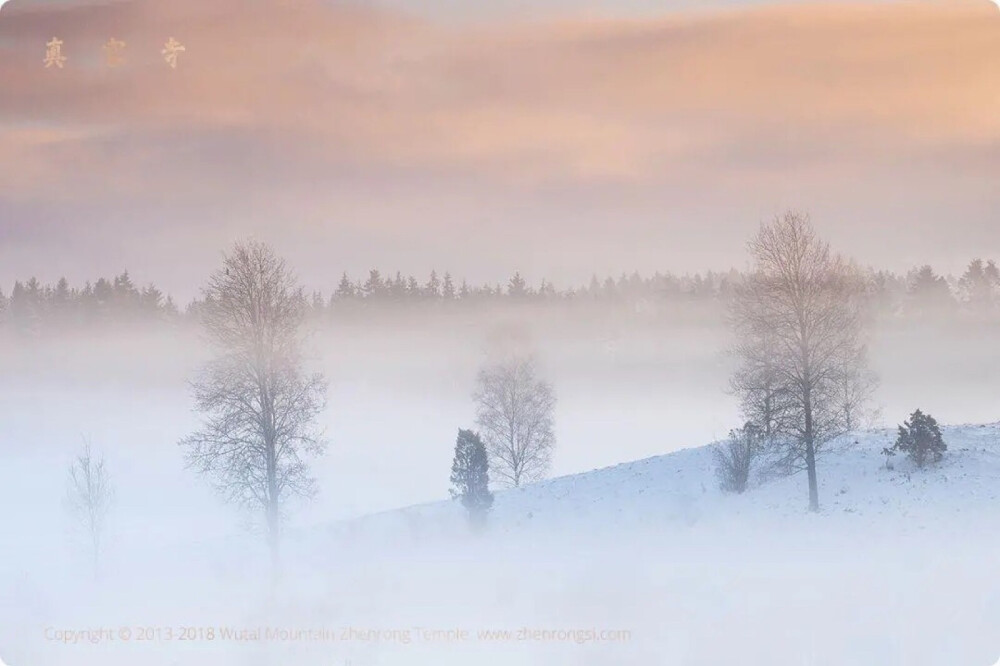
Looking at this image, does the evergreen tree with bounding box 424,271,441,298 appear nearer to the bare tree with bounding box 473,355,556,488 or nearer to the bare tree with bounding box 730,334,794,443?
the bare tree with bounding box 473,355,556,488

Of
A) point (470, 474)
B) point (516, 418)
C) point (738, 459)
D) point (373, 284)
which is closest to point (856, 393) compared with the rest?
point (738, 459)

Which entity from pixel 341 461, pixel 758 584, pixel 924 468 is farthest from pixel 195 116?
pixel 924 468

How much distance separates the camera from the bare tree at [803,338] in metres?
16.8

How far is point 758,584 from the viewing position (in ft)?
46.1

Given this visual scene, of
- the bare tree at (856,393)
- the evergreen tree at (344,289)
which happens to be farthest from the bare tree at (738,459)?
the evergreen tree at (344,289)

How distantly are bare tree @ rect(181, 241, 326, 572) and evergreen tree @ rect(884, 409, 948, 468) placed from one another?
10.3 metres

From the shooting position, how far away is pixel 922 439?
1811 centimetres

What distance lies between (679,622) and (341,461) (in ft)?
19.7

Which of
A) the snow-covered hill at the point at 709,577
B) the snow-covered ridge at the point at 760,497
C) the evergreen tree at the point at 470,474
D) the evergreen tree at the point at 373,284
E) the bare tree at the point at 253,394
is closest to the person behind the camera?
the snow-covered hill at the point at 709,577

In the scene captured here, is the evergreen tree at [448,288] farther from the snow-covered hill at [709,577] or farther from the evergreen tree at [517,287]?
the snow-covered hill at [709,577]

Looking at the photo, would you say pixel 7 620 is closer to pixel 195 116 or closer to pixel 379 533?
pixel 379 533

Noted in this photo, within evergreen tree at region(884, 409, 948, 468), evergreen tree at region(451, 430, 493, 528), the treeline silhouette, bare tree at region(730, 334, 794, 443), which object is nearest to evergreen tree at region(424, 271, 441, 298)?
the treeline silhouette

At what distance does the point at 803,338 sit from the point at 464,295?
573 cm

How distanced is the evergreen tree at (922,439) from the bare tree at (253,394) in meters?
10.3
